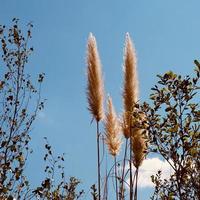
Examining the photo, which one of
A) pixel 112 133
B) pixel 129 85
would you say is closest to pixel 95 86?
pixel 129 85

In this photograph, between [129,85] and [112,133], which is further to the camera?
[112,133]

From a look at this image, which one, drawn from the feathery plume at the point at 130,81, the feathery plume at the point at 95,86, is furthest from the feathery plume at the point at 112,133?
the feathery plume at the point at 130,81

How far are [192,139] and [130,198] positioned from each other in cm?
215

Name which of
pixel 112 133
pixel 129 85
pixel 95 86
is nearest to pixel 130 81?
pixel 129 85

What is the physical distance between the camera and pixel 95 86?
5.38 meters

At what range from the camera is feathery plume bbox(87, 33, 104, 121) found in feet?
17.7

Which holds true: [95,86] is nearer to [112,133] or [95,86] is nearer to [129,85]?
[129,85]

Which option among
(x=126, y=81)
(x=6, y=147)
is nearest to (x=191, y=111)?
(x=6, y=147)

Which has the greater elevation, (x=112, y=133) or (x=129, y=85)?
(x=129, y=85)

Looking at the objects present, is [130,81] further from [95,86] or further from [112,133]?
[112,133]

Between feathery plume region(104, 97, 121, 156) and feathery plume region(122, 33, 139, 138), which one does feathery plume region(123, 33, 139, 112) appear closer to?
feathery plume region(122, 33, 139, 138)

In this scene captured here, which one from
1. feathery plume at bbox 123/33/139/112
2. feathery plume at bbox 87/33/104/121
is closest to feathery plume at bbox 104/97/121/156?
feathery plume at bbox 87/33/104/121

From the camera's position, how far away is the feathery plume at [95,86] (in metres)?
5.39

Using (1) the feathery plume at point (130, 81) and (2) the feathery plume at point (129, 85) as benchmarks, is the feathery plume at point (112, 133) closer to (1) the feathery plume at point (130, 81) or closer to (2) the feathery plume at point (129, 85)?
(2) the feathery plume at point (129, 85)
